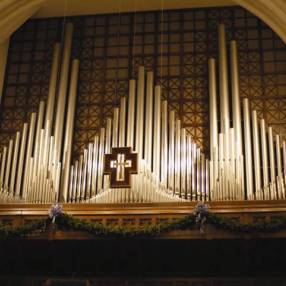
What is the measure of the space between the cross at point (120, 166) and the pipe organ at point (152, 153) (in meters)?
0.27

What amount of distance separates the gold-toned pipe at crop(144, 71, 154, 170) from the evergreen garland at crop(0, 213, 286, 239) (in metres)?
2.52

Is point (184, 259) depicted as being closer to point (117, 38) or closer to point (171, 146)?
point (171, 146)

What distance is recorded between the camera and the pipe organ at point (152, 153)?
14.9 metres

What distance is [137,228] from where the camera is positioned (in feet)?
43.7

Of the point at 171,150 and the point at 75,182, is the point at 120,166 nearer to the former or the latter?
the point at 75,182

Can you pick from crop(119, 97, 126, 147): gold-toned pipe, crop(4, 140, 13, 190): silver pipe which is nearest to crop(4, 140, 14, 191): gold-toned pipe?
crop(4, 140, 13, 190): silver pipe

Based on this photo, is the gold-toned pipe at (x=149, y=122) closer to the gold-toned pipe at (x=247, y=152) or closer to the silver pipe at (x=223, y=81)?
the silver pipe at (x=223, y=81)

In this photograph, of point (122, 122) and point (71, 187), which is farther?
point (122, 122)

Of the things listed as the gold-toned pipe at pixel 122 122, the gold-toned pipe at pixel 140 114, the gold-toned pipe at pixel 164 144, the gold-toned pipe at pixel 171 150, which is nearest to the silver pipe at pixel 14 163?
the gold-toned pipe at pixel 122 122

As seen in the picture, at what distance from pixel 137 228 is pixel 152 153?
9.33ft

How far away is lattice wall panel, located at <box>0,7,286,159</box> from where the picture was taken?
55.8 ft

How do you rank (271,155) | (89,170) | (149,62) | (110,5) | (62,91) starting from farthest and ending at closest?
(110,5) → (149,62) → (62,91) → (89,170) → (271,155)

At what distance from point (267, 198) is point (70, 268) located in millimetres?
4687

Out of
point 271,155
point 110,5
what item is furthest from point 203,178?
point 110,5
